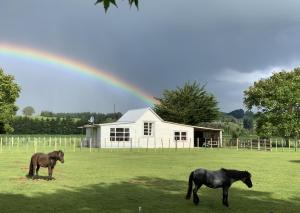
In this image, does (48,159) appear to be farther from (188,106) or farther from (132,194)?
(188,106)

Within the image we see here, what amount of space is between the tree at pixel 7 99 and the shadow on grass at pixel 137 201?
197 ft

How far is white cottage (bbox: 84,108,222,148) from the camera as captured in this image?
2518 inches

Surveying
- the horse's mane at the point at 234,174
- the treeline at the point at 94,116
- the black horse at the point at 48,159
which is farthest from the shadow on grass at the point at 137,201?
the treeline at the point at 94,116

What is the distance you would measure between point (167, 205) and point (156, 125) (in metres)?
52.9

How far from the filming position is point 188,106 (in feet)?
287

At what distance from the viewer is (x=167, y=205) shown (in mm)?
13945

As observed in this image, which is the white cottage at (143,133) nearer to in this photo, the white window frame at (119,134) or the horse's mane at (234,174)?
the white window frame at (119,134)

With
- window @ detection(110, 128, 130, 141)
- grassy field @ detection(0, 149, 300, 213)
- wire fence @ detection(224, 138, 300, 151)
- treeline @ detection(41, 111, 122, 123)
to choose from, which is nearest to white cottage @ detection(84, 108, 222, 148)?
window @ detection(110, 128, 130, 141)

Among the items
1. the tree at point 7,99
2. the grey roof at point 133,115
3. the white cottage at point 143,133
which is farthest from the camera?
the tree at point 7,99

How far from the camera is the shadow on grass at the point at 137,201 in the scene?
1335 centimetres

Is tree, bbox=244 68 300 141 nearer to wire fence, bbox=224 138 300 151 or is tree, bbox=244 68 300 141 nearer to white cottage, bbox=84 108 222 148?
wire fence, bbox=224 138 300 151

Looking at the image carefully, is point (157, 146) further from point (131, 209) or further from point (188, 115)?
point (131, 209)

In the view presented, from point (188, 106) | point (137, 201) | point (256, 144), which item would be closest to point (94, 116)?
point (188, 106)

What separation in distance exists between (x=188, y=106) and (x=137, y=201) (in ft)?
241
